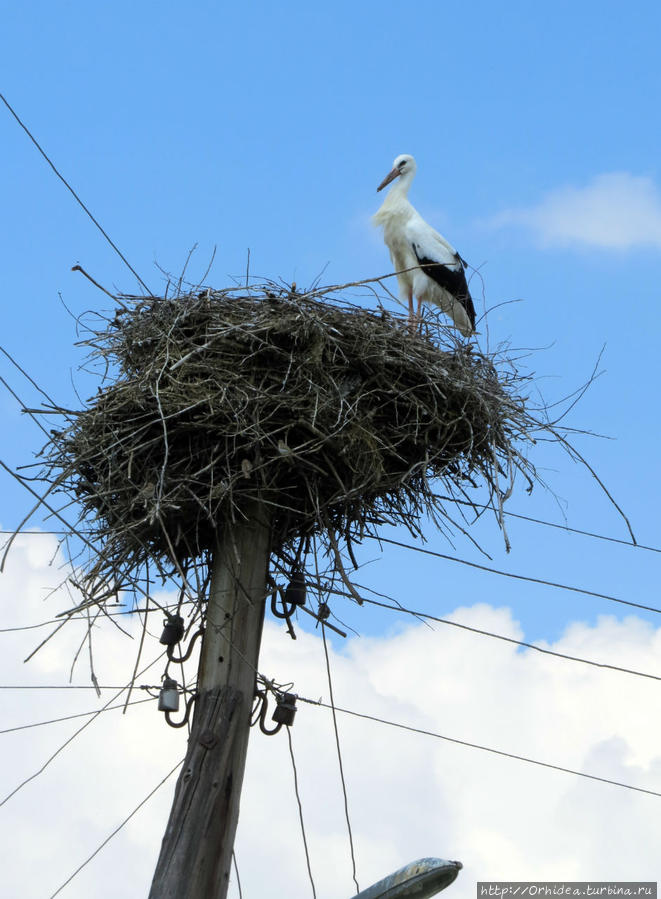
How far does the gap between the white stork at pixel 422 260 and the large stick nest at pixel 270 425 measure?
3.45 m

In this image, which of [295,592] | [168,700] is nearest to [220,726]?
[168,700]

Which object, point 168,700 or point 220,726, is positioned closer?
point 220,726

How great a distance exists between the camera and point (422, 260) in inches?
340

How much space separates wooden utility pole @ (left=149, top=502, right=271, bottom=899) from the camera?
12.5 feet

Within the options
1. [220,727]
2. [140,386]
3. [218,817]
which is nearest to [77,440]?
[140,386]

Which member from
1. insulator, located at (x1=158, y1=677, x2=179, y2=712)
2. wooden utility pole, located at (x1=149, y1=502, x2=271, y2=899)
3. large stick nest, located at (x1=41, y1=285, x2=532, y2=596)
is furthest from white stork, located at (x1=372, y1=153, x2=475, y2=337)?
insulator, located at (x1=158, y1=677, x2=179, y2=712)

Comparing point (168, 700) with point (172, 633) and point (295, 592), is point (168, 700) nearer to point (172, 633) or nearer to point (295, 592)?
point (172, 633)

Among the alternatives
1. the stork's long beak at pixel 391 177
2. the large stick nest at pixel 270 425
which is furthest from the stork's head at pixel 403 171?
the large stick nest at pixel 270 425

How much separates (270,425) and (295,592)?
628mm

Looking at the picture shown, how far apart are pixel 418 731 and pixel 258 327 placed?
170cm

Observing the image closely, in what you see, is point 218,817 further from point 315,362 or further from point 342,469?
point 315,362

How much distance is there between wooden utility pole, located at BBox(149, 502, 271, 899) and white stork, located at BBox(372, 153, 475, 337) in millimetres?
4247

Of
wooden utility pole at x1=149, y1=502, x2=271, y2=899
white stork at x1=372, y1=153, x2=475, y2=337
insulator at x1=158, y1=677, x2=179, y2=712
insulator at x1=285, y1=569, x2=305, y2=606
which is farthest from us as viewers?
white stork at x1=372, y1=153, x2=475, y2=337

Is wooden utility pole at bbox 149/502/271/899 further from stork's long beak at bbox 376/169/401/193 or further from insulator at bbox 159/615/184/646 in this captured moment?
stork's long beak at bbox 376/169/401/193
